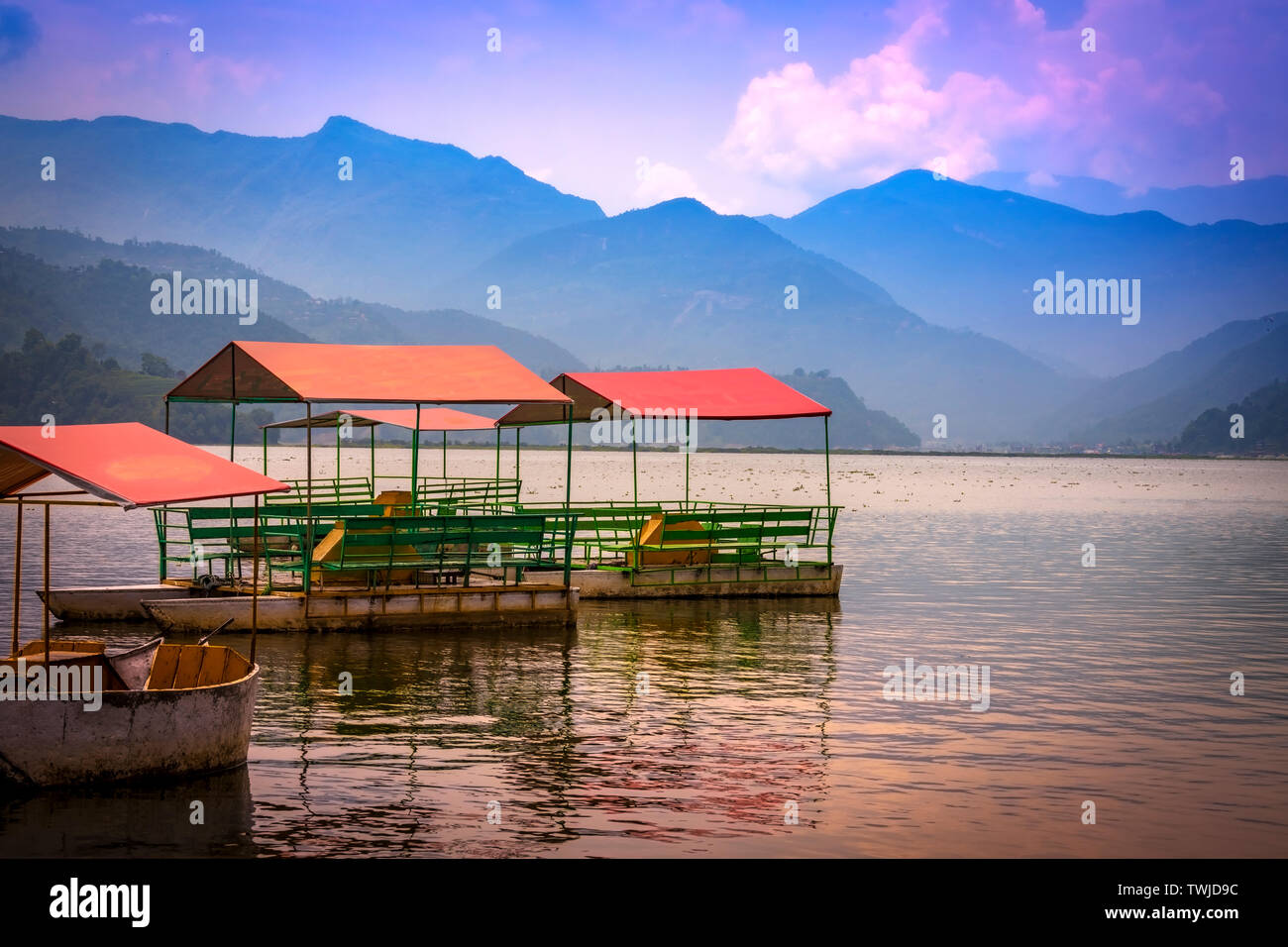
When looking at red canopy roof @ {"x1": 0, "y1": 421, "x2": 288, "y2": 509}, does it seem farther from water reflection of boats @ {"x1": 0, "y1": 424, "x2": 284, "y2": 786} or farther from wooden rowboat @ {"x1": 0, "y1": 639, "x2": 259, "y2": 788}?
wooden rowboat @ {"x1": 0, "y1": 639, "x2": 259, "y2": 788}

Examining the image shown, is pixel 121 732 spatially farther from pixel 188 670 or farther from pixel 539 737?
pixel 539 737

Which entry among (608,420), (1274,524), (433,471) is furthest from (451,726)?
(433,471)

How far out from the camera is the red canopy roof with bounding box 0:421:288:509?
11.6 meters

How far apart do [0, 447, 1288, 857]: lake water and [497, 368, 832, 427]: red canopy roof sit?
13.8ft

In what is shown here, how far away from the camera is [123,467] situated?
12.3 m

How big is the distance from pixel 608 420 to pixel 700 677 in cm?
1157

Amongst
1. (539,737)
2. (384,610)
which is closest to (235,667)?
(539,737)

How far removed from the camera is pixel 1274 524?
68.4m

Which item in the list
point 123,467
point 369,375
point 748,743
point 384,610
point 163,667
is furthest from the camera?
point 369,375

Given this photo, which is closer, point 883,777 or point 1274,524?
point 883,777

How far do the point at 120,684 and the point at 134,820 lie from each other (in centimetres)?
269

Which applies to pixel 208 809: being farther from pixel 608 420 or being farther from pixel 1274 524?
pixel 1274 524

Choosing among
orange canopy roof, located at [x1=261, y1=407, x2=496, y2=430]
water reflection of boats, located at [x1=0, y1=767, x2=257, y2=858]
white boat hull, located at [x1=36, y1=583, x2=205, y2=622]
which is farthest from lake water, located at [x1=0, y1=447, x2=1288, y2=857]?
orange canopy roof, located at [x1=261, y1=407, x2=496, y2=430]
